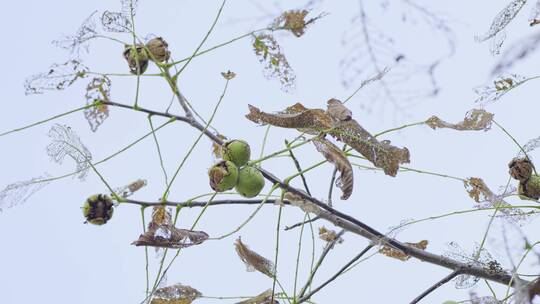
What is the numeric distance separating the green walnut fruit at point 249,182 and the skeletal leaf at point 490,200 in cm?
32

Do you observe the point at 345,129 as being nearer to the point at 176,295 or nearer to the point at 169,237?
the point at 169,237

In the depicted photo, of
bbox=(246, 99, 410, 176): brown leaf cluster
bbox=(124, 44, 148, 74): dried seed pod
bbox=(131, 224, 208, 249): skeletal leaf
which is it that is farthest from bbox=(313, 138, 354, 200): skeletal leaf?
bbox=(124, 44, 148, 74): dried seed pod

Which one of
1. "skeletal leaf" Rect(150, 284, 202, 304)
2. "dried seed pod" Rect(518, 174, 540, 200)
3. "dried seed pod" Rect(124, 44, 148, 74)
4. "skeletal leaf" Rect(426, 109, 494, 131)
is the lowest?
"skeletal leaf" Rect(150, 284, 202, 304)

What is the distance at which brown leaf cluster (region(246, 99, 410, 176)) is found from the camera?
0.86 metres

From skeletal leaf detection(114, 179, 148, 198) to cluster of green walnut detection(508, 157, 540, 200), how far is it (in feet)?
1.54

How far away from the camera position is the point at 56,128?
100 centimetres

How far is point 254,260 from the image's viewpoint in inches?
41.0

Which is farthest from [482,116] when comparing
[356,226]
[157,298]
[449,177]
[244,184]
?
[157,298]

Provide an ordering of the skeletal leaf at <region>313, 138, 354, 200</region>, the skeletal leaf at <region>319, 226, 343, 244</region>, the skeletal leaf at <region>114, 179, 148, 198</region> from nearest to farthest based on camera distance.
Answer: the skeletal leaf at <region>313, 138, 354, 200</region>
the skeletal leaf at <region>114, 179, 148, 198</region>
the skeletal leaf at <region>319, 226, 343, 244</region>

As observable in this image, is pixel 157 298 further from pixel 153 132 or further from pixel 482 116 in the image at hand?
pixel 482 116

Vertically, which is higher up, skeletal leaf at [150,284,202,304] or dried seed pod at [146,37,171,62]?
dried seed pod at [146,37,171,62]

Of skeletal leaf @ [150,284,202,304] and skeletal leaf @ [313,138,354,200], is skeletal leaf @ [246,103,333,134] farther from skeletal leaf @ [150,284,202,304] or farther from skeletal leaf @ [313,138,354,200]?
skeletal leaf @ [150,284,202,304]

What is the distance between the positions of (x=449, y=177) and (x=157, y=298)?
41 cm

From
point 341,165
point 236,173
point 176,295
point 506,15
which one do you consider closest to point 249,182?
point 236,173
